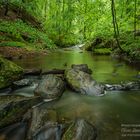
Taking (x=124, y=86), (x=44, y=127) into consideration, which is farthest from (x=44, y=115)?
(x=124, y=86)

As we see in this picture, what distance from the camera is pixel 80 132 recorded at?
446 cm

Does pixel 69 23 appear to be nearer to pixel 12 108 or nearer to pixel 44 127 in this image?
pixel 12 108

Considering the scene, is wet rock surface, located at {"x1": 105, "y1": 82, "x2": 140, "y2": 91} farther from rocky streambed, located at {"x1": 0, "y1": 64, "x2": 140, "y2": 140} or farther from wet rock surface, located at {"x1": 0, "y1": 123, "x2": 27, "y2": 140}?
wet rock surface, located at {"x1": 0, "y1": 123, "x2": 27, "y2": 140}

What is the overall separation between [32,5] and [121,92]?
66.4 ft

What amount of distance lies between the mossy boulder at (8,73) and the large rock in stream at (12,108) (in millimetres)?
1822

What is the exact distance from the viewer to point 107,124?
210 inches

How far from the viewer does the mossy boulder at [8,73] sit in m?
7.68

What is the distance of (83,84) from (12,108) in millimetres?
3153

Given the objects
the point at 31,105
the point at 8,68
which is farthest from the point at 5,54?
the point at 31,105

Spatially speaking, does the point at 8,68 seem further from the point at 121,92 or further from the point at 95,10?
the point at 95,10

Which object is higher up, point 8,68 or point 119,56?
point 119,56

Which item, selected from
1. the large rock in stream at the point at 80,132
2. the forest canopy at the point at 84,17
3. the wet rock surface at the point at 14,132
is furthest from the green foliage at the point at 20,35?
the large rock in stream at the point at 80,132

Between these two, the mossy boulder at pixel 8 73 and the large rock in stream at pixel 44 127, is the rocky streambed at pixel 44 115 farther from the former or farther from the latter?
the mossy boulder at pixel 8 73

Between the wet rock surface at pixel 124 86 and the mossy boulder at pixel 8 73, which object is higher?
the mossy boulder at pixel 8 73
